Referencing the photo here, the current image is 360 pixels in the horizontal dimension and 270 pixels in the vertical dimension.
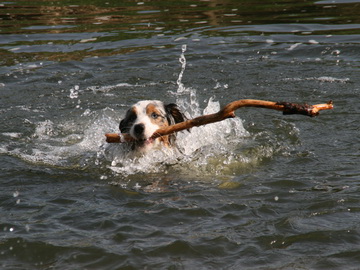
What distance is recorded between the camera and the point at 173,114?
759cm

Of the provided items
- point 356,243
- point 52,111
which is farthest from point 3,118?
point 356,243

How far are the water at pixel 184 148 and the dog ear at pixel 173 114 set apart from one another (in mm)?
352

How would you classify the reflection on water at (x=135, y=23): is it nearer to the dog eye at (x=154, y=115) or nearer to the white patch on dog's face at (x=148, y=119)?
the white patch on dog's face at (x=148, y=119)

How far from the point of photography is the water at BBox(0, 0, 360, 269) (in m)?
4.98

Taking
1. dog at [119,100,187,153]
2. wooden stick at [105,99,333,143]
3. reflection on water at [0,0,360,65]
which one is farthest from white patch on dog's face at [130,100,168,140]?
reflection on water at [0,0,360,65]

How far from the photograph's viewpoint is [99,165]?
24.4 ft

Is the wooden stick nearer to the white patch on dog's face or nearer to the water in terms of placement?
the white patch on dog's face

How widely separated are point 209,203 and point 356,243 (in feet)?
4.99

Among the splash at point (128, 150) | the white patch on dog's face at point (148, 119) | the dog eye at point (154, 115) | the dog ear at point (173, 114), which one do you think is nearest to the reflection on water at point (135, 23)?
the splash at point (128, 150)

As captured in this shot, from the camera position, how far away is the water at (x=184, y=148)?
498 cm

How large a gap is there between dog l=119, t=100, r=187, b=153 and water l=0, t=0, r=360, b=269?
0.60 ft

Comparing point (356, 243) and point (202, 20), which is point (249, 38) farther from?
point (356, 243)

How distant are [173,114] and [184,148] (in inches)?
20.8

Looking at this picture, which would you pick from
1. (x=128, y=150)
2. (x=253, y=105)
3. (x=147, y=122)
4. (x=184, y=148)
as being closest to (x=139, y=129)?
(x=147, y=122)
